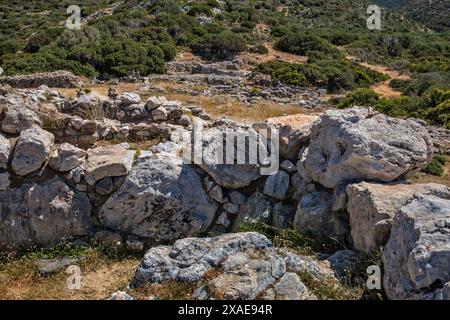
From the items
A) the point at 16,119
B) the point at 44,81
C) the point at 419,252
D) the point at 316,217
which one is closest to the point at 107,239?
the point at 16,119

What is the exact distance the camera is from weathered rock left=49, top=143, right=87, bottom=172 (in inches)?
290

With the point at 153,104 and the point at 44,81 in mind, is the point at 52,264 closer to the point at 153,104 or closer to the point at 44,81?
the point at 153,104

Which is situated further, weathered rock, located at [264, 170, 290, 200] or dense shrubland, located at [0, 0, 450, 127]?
dense shrubland, located at [0, 0, 450, 127]

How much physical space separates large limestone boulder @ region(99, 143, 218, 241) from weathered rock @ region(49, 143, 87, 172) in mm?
896

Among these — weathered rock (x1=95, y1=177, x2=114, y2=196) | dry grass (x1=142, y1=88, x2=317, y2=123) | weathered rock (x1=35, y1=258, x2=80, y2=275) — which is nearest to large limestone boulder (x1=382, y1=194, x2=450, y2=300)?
weathered rock (x1=95, y1=177, x2=114, y2=196)

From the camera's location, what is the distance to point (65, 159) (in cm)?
738

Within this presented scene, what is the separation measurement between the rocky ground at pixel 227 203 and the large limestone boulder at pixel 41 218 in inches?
0.7

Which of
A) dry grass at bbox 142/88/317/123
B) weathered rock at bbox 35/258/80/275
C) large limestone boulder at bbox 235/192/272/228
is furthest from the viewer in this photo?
dry grass at bbox 142/88/317/123

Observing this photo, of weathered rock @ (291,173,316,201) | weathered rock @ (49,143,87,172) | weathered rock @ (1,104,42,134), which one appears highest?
weathered rock @ (1,104,42,134)

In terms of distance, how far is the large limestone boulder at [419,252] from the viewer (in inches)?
177

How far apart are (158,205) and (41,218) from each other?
193cm

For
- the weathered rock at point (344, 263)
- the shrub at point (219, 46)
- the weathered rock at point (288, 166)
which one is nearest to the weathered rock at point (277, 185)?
the weathered rock at point (288, 166)

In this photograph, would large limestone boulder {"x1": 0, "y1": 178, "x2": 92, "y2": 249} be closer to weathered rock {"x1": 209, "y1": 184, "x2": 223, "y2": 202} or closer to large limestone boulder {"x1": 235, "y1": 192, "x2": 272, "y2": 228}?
weathered rock {"x1": 209, "y1": 184, "x2": 223, "y2": 202}
